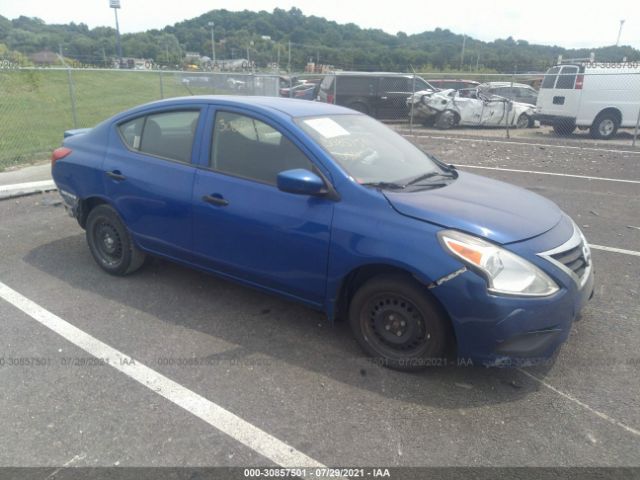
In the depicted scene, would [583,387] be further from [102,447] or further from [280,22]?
[280,22]

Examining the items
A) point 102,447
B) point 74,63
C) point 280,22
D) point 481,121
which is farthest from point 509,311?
point 280,22

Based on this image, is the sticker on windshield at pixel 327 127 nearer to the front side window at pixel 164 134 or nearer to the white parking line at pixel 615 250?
the front side window at pixel 164 134

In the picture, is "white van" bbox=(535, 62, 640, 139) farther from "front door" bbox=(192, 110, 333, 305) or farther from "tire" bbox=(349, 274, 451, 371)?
"tire" bbox=(349, 274, 451, 371)

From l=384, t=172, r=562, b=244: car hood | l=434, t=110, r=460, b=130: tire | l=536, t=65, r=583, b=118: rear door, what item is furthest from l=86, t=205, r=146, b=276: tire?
l=434, t=110, r=460, b=130: tire

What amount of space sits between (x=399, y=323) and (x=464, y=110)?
14781mm

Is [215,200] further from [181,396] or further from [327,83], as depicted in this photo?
[327,83]

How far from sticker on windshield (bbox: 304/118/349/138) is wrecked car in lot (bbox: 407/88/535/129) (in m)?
13.3

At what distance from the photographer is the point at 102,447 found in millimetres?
2504

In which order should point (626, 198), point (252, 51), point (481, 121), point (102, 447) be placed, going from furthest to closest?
point (252, 51) → point (481, 121) → point (626, 198) → point (102, 447)

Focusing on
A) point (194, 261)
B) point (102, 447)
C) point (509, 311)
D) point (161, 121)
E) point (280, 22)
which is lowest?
point (102, 447)

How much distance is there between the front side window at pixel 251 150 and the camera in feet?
11.3

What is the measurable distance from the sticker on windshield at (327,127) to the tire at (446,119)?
1340 cm

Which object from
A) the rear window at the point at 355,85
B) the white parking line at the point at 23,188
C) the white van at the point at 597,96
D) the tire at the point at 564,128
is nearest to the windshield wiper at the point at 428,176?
the white parking line at the point at 23,188

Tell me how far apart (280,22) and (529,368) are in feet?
221
